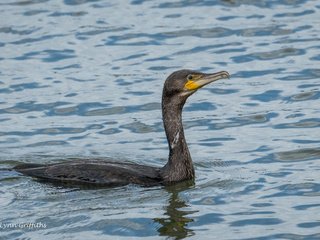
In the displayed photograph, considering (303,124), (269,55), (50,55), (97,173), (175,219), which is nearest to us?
(175,219)

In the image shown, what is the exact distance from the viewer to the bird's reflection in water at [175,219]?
45.3 feet

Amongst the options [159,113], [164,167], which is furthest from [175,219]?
[159,113]

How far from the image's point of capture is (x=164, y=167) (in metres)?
15.8

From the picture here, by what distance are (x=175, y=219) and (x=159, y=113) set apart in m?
4.54

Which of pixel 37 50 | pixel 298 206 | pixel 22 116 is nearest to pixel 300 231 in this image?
pixel 298 206

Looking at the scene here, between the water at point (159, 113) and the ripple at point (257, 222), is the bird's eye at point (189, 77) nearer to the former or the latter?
the water at point (159, 113)

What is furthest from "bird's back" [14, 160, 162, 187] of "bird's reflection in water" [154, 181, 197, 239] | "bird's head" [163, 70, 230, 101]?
"bird's head" [163, 70, 230, 101]

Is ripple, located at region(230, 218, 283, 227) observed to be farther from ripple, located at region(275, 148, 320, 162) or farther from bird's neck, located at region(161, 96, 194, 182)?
ripple, located at region(275, 148, 320, 162)

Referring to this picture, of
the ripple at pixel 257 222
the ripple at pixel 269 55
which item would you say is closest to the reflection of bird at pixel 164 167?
the ripple at pixel 257 222

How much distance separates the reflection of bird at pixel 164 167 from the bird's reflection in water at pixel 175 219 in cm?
31

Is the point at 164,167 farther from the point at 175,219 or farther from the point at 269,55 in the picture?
the point at 269,55

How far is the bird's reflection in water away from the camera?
13820 millimetres

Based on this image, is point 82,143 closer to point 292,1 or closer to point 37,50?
point 37,50

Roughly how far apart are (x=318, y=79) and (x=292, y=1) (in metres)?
3.94
